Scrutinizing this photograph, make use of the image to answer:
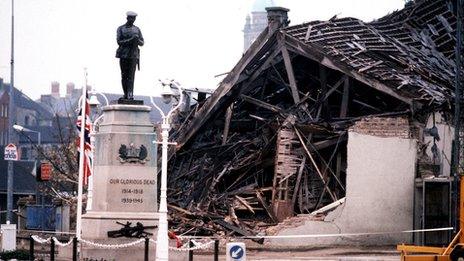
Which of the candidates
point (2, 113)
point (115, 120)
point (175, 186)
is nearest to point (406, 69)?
point (175, 186)

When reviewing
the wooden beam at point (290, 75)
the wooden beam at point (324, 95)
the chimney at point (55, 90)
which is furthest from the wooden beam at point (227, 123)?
→ the chimney at point (55, 90)

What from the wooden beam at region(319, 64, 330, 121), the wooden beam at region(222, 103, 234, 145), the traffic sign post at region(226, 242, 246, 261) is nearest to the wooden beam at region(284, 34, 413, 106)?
the wooden beam at region(319, 64, 330, 121)

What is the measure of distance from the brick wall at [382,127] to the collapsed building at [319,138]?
0.03 meters

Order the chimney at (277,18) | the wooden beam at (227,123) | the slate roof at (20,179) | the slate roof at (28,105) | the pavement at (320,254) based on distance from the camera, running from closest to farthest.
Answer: the pavement at (320,254) → the chimney at (277,18) → the wooden beam at (227,123) → the slate roof at (20,179) → the slate roof at (28,105)

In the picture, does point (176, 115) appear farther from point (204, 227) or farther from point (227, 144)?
point (204, 227)

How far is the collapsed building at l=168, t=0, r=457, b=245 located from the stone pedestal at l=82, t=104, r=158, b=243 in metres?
8.17

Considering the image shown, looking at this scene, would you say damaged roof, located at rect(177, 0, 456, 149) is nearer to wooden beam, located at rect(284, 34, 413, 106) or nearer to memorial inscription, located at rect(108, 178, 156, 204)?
wooden beam, located at rect(284, 34, 413, 106)

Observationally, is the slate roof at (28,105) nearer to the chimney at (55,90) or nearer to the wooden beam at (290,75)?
the chimney at (55,90)

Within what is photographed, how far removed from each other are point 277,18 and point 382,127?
799 centimetres

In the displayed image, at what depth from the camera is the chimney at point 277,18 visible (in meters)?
52.0

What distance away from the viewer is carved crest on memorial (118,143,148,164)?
37.8 m

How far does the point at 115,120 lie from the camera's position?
38062mm

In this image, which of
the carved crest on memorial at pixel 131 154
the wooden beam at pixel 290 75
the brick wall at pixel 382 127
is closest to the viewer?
the carved crest on memorial at pixel 131 154

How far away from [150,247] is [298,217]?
9.09 m
